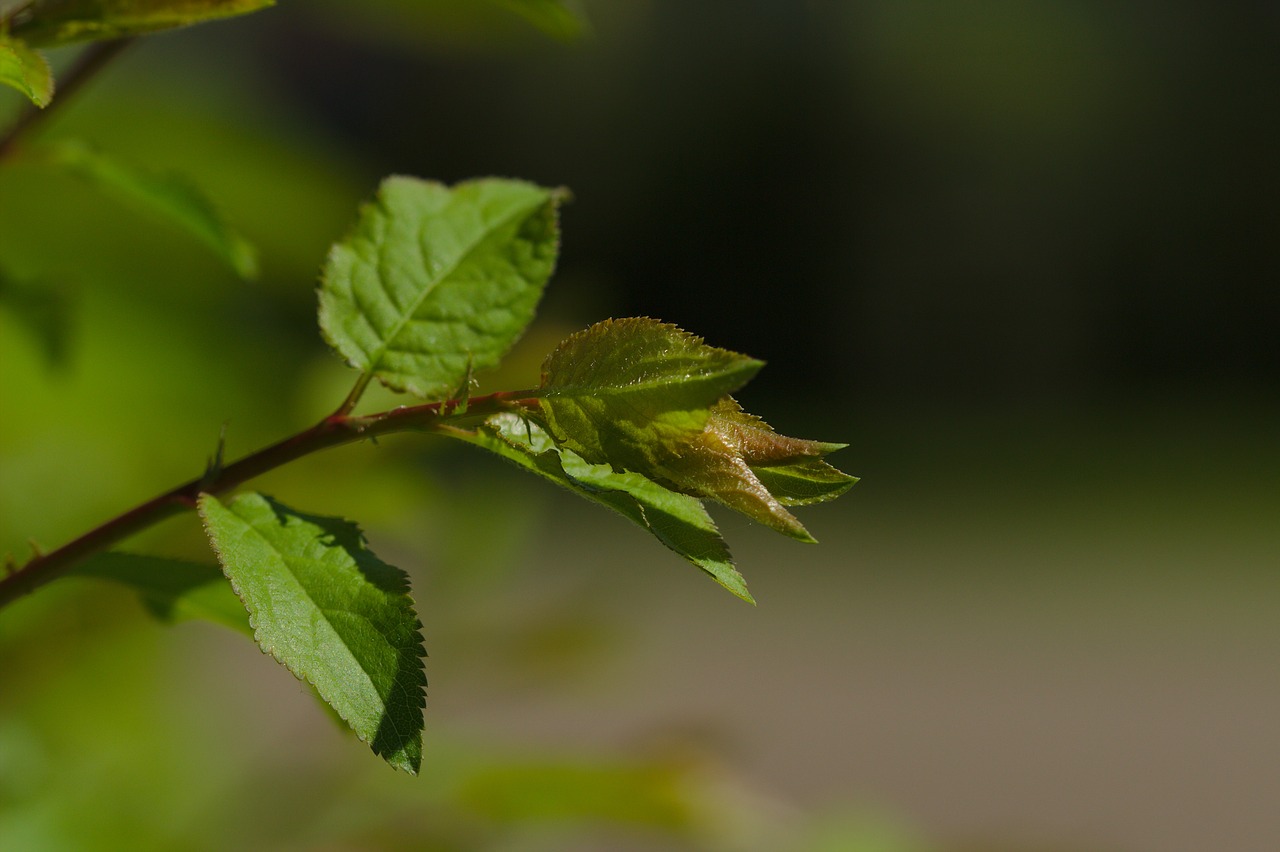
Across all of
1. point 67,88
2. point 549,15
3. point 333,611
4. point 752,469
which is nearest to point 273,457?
point 333,611

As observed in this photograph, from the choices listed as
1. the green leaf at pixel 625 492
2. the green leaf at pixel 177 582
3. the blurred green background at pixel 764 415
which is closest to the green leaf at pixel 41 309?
the blurred green background at pixel 764 415

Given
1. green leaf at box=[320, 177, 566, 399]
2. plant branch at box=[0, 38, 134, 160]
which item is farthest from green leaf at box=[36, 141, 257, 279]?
green leaf at box=[320, 177, 566, 399]

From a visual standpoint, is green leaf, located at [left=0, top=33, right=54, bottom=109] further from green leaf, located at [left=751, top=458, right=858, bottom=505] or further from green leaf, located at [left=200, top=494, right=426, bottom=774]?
green leaf, located at [left=751, top=458, right=858, bottom=505]

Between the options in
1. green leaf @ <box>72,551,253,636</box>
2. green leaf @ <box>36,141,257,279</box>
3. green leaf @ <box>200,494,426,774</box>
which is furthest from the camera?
green leaf @ <box>36,141,257,279</box>

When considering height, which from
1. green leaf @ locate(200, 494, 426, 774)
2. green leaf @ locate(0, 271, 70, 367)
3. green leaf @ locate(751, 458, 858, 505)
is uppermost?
green leaf @ locate(751, 458, 858, 505)

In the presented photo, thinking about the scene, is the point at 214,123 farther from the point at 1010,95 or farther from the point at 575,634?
the point at 1010,95

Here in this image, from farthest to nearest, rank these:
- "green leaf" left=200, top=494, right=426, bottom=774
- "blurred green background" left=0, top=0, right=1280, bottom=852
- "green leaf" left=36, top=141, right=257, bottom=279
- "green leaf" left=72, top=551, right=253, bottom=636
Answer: "blurred green background" left=0, top=0, right=1280, bottom=852, "green leaf" left=36, top=141, right=257, bottom=279, "green leaf" left=72, top=551, right=253, bottom=636, "green leaf" left=200, top=494, right=426, bottom=774

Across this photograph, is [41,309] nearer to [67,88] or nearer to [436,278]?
[67,88]
